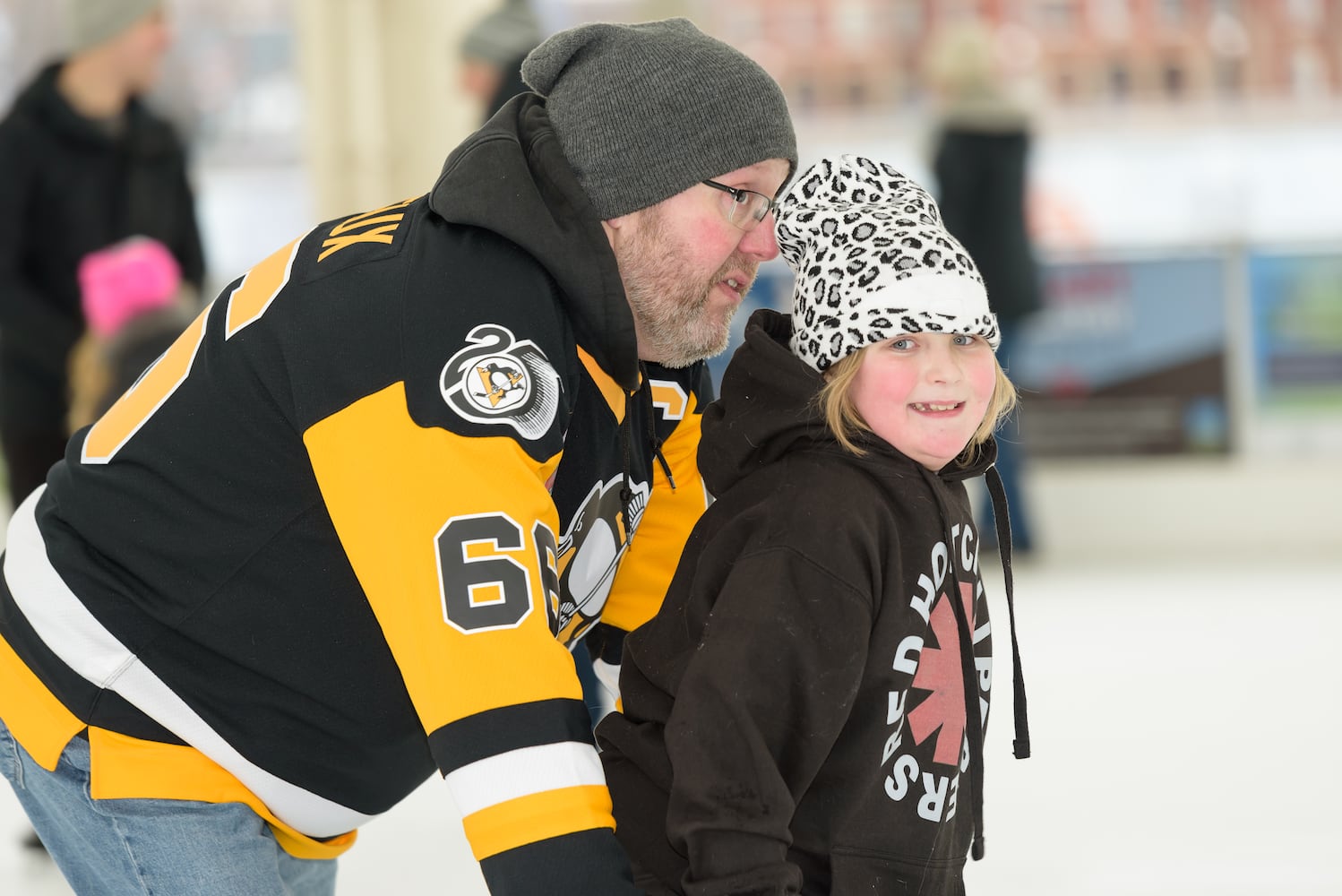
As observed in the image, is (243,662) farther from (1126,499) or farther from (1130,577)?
(1126,499)

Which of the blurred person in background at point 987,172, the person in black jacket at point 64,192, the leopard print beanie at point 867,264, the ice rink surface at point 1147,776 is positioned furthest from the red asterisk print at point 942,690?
the blurred person in background at point 987,172

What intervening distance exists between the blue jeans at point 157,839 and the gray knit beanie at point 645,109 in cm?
63

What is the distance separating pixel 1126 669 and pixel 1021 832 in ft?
4.20

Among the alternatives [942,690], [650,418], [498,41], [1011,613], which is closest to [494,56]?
[498,41]

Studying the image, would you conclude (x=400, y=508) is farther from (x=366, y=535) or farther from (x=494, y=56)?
(x=494, y=56)

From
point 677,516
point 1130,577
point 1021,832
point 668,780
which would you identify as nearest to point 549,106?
point 677,516

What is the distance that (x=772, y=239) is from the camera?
143cm

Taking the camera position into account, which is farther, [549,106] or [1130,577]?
[1130,577]

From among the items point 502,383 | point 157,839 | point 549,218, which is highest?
point 549,218

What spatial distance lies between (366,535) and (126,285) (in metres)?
2.09

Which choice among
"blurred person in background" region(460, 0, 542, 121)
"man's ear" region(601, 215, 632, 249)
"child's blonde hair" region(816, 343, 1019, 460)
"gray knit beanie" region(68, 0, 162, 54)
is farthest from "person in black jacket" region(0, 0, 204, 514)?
"child's blonde hair" region(816, 343, 1019, 460)

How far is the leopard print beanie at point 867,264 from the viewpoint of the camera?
131 cm

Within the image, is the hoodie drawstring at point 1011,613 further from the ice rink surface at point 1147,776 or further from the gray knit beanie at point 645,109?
the ice rink surface at point 1147,776

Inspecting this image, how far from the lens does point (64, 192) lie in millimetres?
3090
